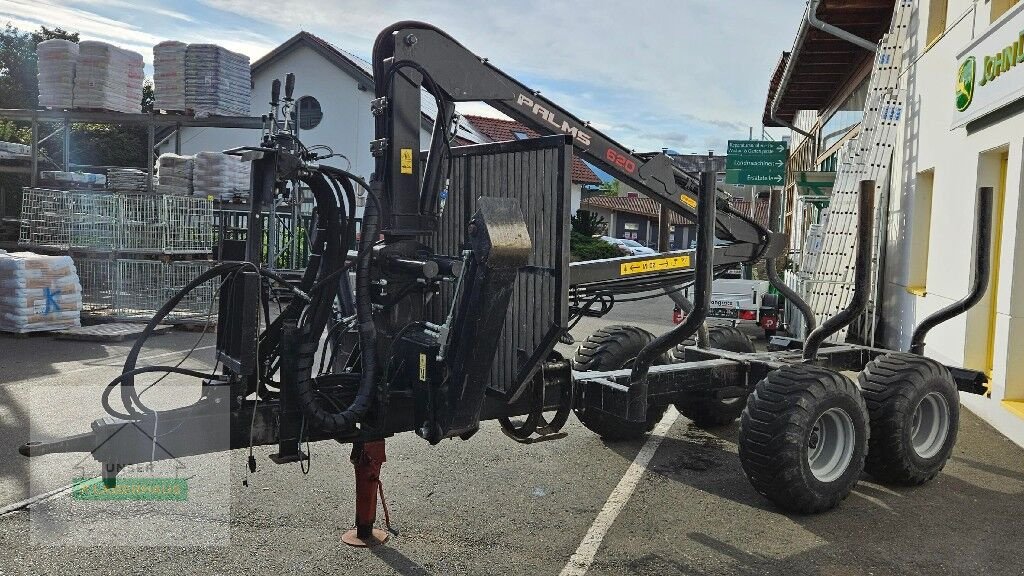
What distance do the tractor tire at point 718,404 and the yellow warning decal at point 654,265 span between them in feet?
5.70

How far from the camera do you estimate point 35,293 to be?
12211 mm

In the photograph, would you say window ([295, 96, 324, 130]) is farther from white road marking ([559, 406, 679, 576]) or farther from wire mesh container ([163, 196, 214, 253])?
white road marking ([559, 406, 679, 576])

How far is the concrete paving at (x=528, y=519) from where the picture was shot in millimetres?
4605

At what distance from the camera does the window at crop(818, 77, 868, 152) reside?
54.6 feet

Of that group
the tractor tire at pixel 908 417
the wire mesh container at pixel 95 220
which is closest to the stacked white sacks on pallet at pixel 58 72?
the wire mesh container at pixel 95 220

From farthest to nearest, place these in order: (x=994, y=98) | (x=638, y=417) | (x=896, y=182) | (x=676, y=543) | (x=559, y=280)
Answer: (x=896, y=182)
(x=994, y=98)
(x=638, y=417)
(x=676, y=543)
(x=559, y=280)

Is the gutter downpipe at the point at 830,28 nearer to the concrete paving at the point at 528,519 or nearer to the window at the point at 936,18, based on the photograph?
the window at the point at 936,18

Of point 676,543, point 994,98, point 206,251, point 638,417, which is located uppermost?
point 994,98

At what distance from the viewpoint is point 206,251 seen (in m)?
14.1

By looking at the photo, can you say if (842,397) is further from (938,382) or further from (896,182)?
(896,182)

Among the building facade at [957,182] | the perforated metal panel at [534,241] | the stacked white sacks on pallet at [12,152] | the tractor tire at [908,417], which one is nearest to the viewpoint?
the perforated metal panel at [534,241]

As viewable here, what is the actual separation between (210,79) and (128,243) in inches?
147

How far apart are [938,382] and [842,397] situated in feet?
3.85

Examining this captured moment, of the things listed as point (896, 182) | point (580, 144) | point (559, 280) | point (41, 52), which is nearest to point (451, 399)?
point (559, 280)
